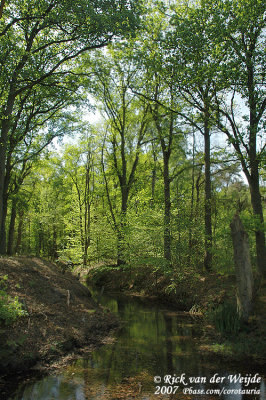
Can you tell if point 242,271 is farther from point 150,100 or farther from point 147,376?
point 150,100

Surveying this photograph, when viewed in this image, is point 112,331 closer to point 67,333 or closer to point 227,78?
point 67,333

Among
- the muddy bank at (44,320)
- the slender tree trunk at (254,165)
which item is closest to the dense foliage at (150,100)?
the slender tree trunk at (254,165)

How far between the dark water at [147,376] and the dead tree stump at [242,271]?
1.79m

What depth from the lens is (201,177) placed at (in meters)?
23.1

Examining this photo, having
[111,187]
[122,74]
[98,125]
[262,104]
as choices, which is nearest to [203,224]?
[262,104]

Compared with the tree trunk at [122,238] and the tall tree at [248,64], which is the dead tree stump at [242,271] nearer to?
the tall tree at [248,64]

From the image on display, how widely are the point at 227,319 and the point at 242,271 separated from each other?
149 cm

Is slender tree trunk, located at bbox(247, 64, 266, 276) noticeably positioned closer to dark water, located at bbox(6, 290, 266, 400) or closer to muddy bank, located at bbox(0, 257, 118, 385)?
dark water, located at bbox(6, 290, 266, 400)

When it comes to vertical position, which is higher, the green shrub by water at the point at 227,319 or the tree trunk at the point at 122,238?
the tree trunk at the point at 122,238

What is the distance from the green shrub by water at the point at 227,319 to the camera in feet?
28.3

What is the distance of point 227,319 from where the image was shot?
885 cm

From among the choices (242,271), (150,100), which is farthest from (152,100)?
(242,271)

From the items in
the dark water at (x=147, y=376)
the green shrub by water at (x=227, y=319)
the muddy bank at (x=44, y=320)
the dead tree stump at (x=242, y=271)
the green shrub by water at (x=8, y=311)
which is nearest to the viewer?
the dark water at (x=147, y=376)

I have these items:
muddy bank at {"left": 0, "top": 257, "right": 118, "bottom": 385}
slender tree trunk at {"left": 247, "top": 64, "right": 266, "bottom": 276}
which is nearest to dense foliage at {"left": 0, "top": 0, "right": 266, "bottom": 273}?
slender tree trunk at {"left": 247, "top": 64, "right": 266, "bottom": 276}
